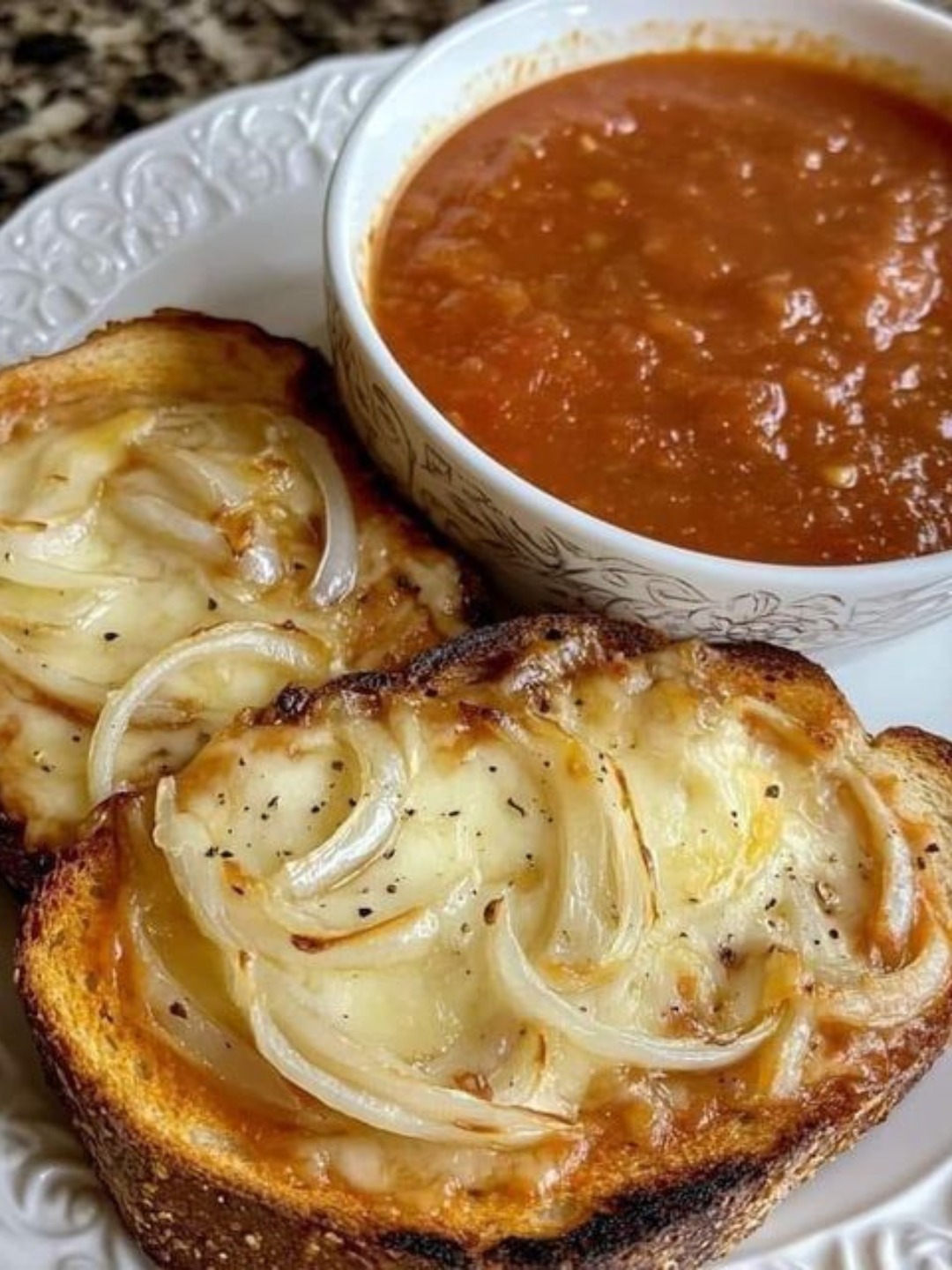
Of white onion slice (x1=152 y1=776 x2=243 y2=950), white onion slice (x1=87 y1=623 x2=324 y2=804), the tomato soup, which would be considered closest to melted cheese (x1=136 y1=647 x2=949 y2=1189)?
white onion slice (x1=152 y1=776 x2=243 y2=950)

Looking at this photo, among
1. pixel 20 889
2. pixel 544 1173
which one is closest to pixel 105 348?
pixel 20 889

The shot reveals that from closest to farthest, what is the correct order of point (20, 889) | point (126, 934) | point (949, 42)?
point (126, 934), point (20, 889), point (949, 42)

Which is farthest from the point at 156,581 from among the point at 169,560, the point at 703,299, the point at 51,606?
the point at 703,299

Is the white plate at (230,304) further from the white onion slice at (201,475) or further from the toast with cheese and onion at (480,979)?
the white onion slice at (201,475)

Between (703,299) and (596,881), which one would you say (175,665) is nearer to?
(596,881)

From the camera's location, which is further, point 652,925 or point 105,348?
point 105,348

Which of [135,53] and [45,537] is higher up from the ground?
[45,537]

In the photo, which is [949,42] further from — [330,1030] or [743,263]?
[330,1030]
